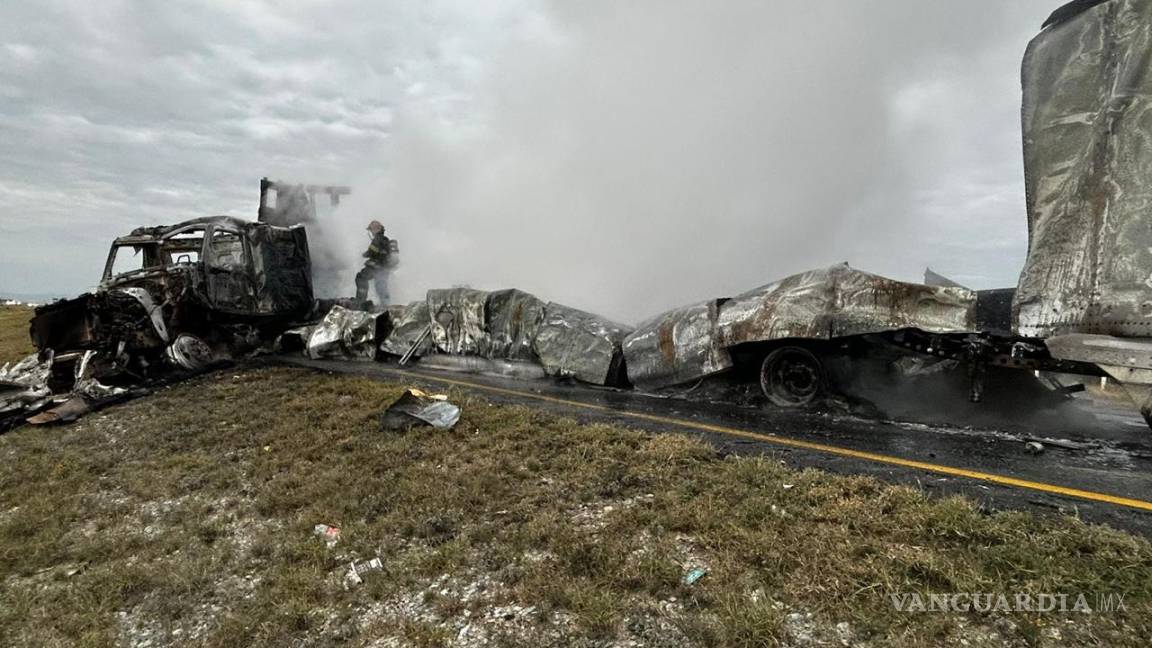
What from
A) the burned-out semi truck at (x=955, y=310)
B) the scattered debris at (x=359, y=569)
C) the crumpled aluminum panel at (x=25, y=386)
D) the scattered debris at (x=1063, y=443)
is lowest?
the scattered debris at (x=359, y=569)

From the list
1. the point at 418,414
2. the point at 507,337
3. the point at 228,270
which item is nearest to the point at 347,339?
the point at 228,270

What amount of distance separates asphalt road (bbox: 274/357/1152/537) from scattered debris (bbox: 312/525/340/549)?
10.4ft

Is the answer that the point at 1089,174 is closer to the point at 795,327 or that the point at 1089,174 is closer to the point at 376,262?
the point at 795,327

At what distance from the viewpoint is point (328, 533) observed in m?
4.07

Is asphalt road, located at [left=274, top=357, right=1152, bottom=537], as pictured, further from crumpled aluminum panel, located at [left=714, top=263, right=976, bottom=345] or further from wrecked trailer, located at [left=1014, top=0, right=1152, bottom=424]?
crumpled aluminum panel, located at [left=714, top=263, right=976, bottom=345]

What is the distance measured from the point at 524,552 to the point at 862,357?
5.03m

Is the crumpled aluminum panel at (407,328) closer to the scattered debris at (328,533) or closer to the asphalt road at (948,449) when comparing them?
the asphalt road at (948,449)

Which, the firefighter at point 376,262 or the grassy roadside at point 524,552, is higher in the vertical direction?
the firefighter at point 376,262

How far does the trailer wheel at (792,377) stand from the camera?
6.83 metres

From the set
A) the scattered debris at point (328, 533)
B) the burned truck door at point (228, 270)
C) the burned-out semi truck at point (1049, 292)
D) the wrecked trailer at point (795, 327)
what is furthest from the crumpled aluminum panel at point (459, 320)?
the scattered debris at point (328, 533)

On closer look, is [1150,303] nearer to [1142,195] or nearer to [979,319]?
[1142,195]

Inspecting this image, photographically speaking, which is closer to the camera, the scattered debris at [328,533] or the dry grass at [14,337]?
the scattered debris at [328,533]

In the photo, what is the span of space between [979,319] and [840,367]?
1502mm

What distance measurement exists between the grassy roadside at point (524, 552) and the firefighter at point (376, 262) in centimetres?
1082
